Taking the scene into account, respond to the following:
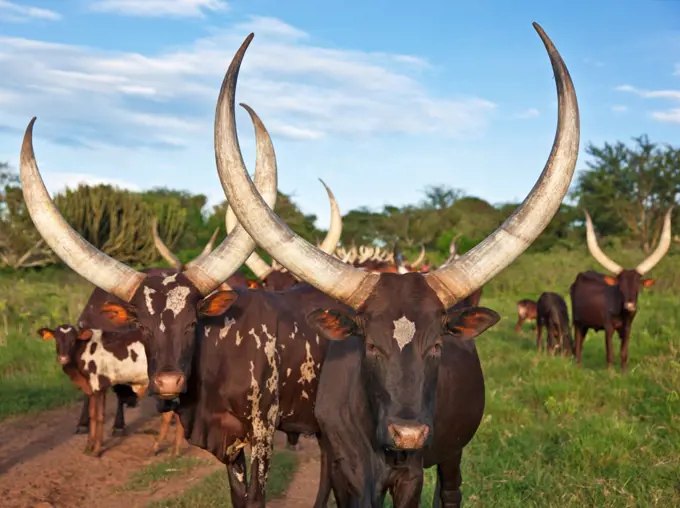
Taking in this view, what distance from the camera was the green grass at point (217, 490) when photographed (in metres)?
5.84

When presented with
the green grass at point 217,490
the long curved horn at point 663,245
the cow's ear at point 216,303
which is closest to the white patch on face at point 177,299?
the cow's ear at point 216,303

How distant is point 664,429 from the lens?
7.04 metres

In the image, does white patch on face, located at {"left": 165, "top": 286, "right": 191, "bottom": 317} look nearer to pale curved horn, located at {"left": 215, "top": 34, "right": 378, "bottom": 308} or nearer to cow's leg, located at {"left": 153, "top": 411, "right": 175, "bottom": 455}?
pale curved horn, located at {"left": 215, "top": 34, "right": 378, "bottom": 308}

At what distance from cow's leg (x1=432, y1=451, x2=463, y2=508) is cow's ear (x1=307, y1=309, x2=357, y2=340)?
162cm

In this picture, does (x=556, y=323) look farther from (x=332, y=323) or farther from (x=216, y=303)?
(x=332, y=323)

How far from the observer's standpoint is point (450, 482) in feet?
15.6

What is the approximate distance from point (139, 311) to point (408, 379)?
2047mm

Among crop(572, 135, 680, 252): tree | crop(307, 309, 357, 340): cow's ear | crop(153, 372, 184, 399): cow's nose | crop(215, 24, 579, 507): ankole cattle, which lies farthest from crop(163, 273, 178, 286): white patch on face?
crop(572, 135, 680, 252): tree

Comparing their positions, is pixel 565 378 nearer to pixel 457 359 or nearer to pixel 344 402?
pixel 457 359

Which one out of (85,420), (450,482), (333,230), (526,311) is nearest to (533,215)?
(450,482)

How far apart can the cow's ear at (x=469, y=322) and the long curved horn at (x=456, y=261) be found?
83 millimetres

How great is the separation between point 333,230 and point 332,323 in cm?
425

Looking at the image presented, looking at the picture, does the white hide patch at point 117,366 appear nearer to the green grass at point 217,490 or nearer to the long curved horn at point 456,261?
the green grass at point 217,490

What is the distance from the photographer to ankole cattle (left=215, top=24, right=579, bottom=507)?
332cm
